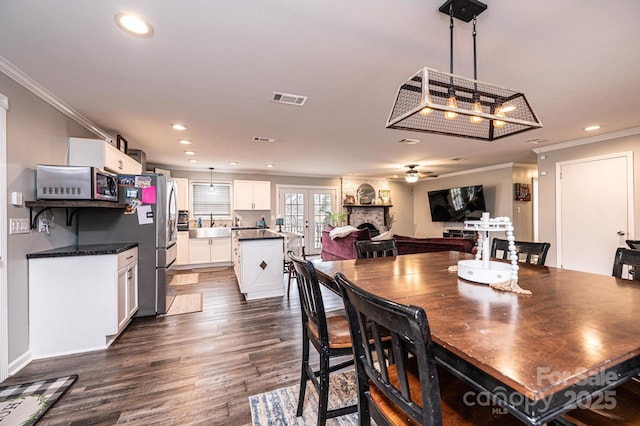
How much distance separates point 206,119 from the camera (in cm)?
325

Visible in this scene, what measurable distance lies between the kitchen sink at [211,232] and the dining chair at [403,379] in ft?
19.5

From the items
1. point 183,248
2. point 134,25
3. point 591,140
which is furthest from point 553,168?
point 183,248

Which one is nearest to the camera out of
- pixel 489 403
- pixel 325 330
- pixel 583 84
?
pixel 489 403

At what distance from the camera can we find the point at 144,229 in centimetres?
329

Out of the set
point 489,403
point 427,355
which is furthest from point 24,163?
point 489,403

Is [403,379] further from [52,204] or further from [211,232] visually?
[211,232]

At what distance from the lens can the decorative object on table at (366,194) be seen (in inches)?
333

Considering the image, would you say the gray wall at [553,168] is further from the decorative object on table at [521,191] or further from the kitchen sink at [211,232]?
the kitchen sink at [211,232]

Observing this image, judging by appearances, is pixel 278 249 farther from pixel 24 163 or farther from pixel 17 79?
pixel 17 79

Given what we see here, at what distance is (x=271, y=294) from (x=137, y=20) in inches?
138

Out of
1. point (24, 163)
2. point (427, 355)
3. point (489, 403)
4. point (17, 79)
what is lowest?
point (489, 403)

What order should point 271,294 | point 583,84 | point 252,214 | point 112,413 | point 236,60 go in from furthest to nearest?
point 252,214, point 271,294, point 583,84, point 236,60, point 112,413

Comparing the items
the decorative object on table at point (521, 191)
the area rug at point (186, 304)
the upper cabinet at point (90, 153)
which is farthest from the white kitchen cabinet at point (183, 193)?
the decorative object on table at point (521, 191)

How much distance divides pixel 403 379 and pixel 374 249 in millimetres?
1656
